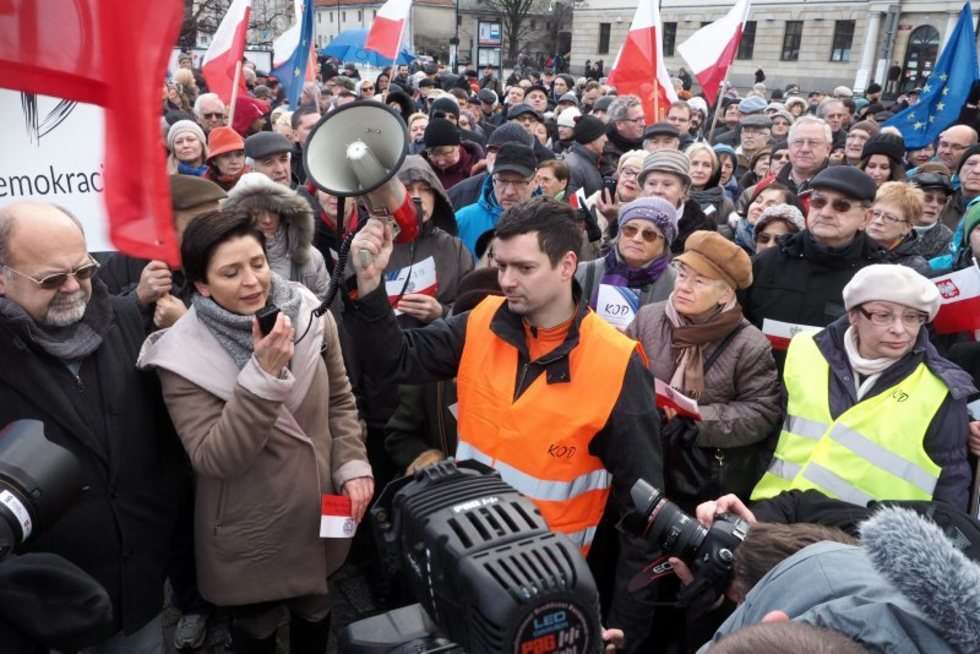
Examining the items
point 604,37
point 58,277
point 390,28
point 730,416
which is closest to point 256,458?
point 58,277

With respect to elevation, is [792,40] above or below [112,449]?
above

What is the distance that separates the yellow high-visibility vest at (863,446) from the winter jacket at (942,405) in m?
0.02

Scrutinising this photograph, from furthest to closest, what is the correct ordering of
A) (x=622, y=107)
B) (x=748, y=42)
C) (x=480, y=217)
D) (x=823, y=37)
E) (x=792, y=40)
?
(x=748, y=42) → (x=792, y=40) → (x=823, y=37) → (x=622, y=107) → (x=480, y=217)

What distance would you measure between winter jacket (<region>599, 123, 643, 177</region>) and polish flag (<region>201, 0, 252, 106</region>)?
11.0ft

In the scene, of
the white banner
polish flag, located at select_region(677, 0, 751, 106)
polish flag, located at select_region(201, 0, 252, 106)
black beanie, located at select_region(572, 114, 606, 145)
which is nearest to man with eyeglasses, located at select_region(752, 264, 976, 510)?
the white banner

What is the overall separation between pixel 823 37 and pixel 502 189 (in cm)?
3750

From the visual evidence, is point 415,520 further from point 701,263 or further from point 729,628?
point 701,263

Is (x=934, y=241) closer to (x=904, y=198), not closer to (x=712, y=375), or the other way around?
(x=904, y=198)

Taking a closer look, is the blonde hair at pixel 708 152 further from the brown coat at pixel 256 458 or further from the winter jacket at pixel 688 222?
the brown coat at pixel 256 458

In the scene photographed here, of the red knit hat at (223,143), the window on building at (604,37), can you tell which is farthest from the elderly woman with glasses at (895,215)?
the window on building at (604,37)

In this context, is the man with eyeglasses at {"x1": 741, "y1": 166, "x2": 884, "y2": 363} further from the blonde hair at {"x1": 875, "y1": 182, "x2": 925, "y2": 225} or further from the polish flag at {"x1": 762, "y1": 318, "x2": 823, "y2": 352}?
the blonde hair at {"x1": 875, "y1": 182, "x2": 925, "y2": 225}

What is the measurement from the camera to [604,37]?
45.2 metres

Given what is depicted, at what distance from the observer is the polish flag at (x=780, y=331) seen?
345cm

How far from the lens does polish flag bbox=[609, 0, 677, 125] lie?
24.7ft
